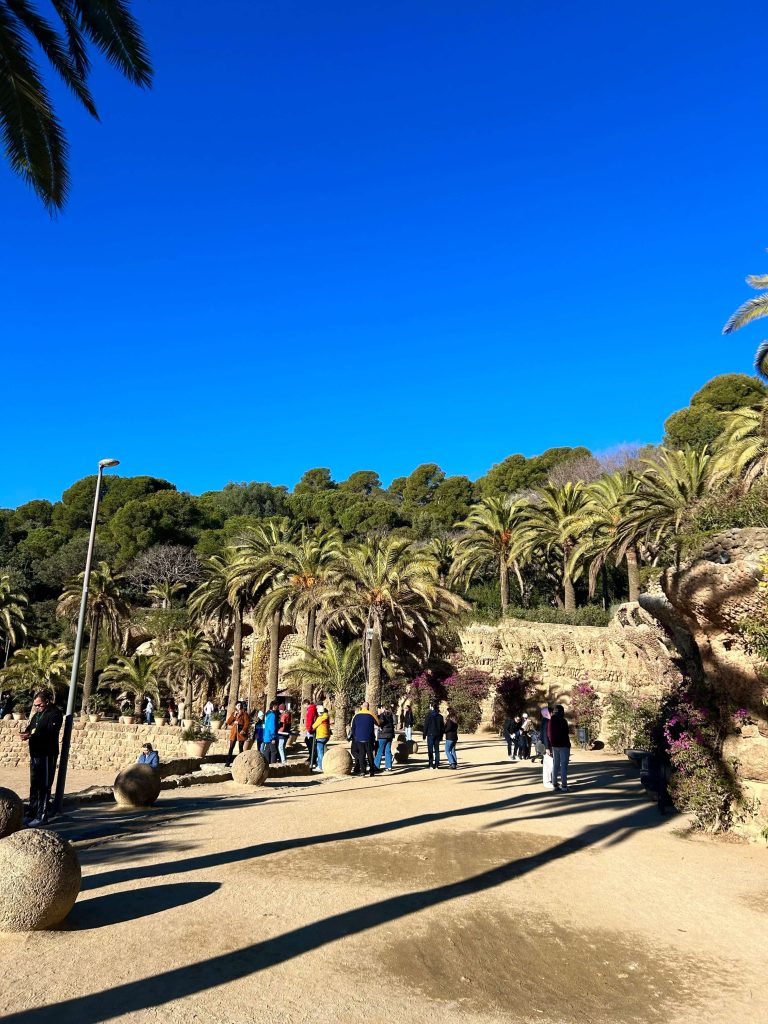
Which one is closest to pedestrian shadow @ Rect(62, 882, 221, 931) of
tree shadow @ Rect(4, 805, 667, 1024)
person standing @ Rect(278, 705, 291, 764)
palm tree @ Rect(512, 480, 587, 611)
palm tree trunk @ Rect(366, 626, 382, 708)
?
tree shadow @ Rect(4, 805, 667, 1024)

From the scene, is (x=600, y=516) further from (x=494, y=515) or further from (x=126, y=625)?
(x=126, y=625)

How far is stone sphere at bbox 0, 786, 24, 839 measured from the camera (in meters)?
7.63

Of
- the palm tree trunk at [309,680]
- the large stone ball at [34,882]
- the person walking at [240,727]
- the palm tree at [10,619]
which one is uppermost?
the palm tree at [10,619]

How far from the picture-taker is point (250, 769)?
1480cm

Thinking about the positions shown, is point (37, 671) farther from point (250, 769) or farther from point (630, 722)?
point (630, 722)

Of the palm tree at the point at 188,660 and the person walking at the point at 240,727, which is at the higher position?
the palm tree at the point at 188,660

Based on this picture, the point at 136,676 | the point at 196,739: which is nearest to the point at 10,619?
the point at 136,676

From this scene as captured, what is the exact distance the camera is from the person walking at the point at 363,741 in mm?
15312

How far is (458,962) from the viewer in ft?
16.4

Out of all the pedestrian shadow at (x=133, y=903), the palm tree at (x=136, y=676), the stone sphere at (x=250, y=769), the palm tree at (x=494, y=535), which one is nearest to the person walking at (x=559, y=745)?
the stone sphere at (x=250, y=769)

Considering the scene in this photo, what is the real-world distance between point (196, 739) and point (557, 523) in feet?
69.2

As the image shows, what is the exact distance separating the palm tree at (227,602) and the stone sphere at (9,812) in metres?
27.1

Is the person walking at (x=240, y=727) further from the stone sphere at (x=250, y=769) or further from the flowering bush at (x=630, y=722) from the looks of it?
the flowering bush at (x=630, y=722)

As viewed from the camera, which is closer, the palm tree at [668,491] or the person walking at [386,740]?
the person walking at [386,740]
